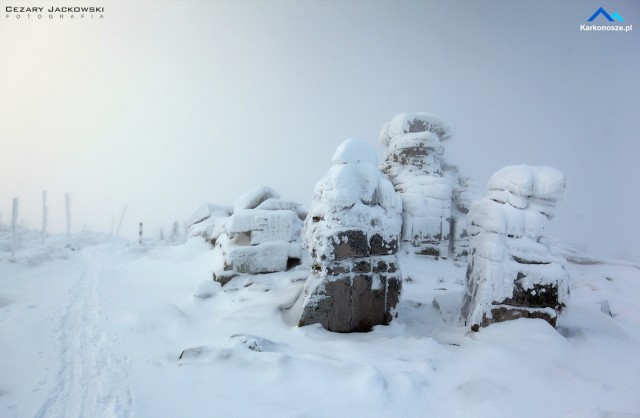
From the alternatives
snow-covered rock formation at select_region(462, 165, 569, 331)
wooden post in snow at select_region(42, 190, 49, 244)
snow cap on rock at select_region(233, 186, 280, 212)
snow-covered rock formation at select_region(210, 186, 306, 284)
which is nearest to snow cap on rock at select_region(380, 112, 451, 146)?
snow cap on rock at select_region(233, 186, 280, 212)

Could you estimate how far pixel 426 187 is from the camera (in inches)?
445

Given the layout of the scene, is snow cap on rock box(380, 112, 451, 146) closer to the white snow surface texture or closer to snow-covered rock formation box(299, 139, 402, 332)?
the white snow surface texture

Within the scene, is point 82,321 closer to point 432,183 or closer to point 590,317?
point 590,317

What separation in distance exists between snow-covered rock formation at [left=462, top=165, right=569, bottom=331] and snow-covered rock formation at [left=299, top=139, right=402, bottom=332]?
1.32 meters

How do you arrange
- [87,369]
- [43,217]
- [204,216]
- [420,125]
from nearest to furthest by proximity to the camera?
[87,369] → [420,125] → [204,216] → [43,217]

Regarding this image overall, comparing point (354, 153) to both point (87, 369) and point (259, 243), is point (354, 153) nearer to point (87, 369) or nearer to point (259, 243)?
point (259, 243)

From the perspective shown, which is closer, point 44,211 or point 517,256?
point 517,256

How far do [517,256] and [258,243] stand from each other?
580 cm

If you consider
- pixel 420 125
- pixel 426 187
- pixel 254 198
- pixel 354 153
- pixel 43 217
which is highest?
pixel 420 125

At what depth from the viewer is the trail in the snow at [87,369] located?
9.71 feet

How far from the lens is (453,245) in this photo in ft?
37.0

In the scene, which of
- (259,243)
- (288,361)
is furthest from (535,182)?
(259,243)

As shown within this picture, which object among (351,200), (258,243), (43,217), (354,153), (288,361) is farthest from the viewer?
(43,217)

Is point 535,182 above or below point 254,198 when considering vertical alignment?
above
